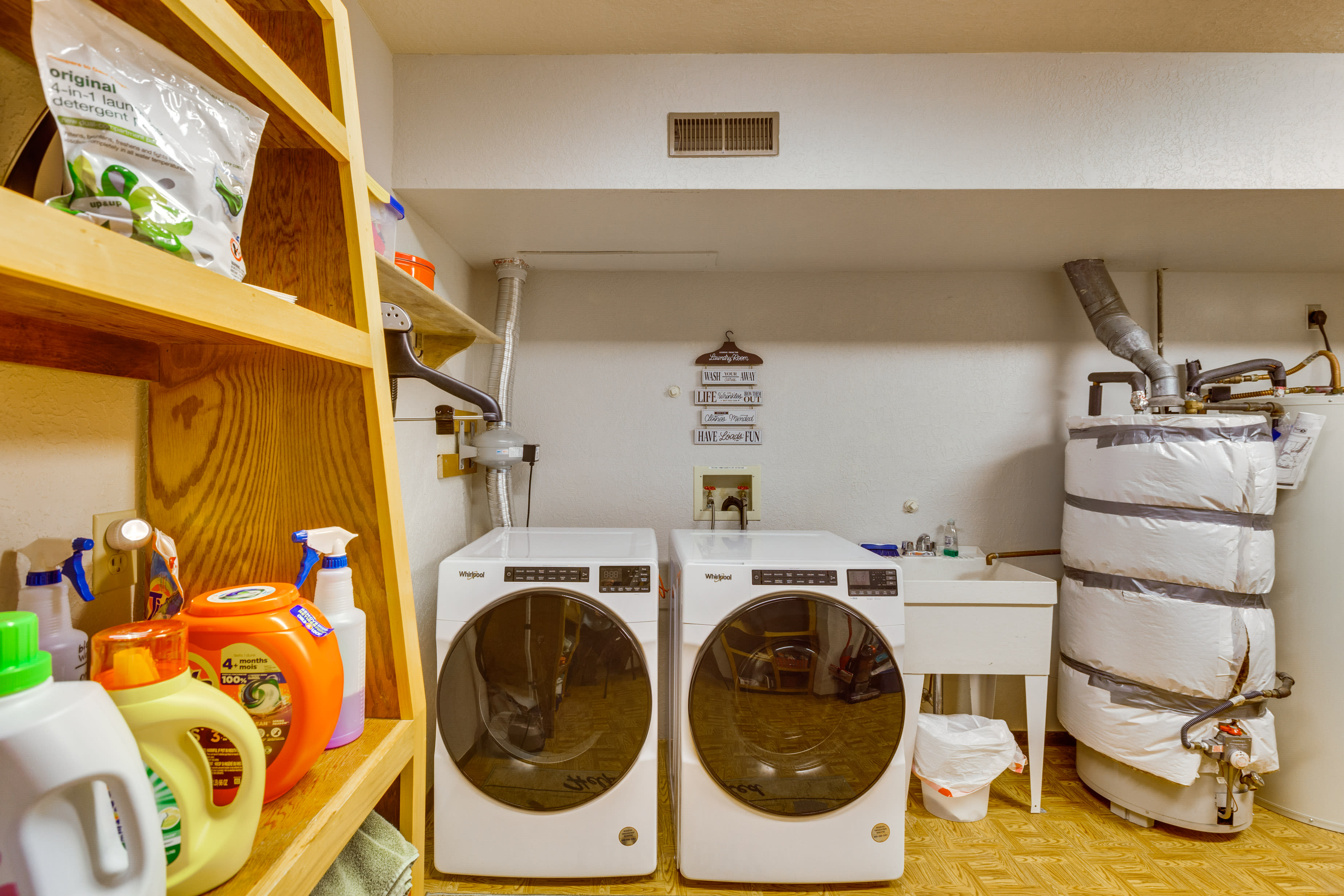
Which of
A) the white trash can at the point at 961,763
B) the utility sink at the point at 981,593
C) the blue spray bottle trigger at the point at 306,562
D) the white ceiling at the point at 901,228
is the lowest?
the white trash can at the point at 961,763

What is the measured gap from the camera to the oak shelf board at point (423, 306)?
1.29 m

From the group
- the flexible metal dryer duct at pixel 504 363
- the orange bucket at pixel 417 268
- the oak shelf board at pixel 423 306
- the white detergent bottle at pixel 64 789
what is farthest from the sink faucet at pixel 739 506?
the white detergent bottle at pixel 64 789

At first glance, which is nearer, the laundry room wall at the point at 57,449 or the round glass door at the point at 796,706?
the laundry room wall at the point at 57,449

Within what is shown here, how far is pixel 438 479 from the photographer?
6.83 feet

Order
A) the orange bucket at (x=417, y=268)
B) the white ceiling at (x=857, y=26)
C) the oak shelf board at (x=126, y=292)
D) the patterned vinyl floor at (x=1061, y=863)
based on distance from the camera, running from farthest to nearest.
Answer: the patterned vinyl floor at (x=1061, y=863) → the white ceiling at (x=857, y=26) → the orange bucket at (x=417, y=268) → the oak shelf board at (x=126, y=292)

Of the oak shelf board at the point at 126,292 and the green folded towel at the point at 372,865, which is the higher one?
the oak shelf board at the point at 126,292

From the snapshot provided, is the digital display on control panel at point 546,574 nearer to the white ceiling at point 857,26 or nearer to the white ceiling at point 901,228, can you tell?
the white ceiling at point 901,228

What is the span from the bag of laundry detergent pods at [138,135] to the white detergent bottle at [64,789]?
30cm

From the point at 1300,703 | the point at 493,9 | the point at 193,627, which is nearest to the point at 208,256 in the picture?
the point at 193,627

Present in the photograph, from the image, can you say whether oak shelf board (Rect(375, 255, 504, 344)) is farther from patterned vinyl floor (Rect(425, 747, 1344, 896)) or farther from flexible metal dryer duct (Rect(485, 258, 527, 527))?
patterned vinyl floor (Rect(425, 747, 1344, 896))

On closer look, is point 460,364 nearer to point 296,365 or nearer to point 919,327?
point 296,365

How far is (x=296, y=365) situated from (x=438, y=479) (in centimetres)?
147

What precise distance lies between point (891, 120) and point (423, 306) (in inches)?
57.0

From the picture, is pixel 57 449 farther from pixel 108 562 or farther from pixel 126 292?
pixel 126 292
